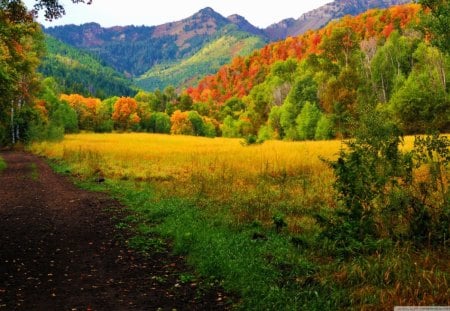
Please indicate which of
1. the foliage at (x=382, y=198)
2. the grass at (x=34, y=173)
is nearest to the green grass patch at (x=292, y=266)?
the foliage at (x=382, y=198)

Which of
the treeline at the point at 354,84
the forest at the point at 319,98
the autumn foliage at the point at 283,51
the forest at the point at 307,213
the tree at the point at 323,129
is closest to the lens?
the forest at the point at 307,213

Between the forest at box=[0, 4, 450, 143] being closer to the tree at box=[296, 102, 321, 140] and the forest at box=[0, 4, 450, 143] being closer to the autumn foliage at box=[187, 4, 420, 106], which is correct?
the tree at box=[296, 102, 321, 140]

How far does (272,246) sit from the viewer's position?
7.94m

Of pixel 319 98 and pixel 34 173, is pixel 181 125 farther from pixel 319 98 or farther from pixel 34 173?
pixel 34 173

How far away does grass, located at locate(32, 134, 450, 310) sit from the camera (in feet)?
18.4

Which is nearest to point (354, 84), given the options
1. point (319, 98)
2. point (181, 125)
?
point (319, 98)

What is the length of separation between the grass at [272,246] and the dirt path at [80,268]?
2.04ft

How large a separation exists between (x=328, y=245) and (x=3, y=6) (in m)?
11.9

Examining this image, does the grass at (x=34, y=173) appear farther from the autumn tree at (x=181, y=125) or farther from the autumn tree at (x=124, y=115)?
the autumn tree at (x=181, y=125)

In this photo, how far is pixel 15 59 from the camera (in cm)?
2881

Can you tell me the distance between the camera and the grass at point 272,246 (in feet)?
18.4

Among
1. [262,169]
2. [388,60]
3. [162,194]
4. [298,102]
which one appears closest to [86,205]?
[162,194]

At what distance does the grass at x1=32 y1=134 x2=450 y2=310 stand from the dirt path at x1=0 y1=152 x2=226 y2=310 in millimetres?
622

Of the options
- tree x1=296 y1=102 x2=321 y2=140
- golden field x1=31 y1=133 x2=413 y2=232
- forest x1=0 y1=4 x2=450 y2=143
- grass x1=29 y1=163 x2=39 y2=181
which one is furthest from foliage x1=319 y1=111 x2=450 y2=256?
tree x1=296 y1=102 x2=321 y2=140
